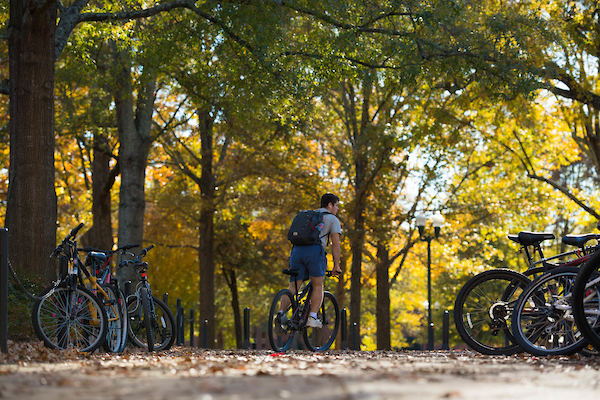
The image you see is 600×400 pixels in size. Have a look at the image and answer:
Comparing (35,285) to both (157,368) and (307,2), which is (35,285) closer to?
(157,368)

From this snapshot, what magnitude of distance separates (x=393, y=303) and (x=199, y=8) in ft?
119

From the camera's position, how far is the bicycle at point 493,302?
7.59m

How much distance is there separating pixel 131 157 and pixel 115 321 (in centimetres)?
1013

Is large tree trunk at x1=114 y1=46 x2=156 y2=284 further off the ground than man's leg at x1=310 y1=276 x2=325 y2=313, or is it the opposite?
large tree trunk at x1=114 y1=46 x2=156 y2=284

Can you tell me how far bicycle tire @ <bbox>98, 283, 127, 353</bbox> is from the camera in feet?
26.4

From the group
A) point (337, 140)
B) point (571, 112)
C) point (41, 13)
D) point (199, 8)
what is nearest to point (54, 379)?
point (41, 13)

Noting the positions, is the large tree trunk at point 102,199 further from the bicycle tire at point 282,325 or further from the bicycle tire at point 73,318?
the bicycle tire at point 73,318

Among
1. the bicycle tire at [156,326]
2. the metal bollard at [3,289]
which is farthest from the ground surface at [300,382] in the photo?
the bicycle tire at [156,326]

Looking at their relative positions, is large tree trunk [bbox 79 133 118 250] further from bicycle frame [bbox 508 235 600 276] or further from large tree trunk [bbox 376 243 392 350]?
bicycle frame [bbox 508 235 600 276]

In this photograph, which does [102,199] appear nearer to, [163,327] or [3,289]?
[163,327]

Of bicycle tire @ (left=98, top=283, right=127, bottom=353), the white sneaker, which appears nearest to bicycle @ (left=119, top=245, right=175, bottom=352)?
bicycle tire @ (left=98, top=283, right=127, bottom=353)

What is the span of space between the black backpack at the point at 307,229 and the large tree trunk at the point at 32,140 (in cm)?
347

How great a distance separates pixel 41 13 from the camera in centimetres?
1038

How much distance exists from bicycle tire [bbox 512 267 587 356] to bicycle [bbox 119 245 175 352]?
4496 millimetres
